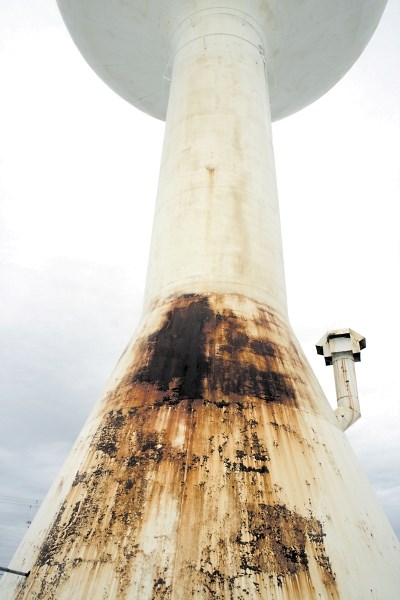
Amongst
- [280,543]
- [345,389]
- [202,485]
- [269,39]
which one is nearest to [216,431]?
[202,485]

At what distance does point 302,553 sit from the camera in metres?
2.95

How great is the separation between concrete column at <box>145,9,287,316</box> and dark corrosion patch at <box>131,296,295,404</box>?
469 mm

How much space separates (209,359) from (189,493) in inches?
53.8

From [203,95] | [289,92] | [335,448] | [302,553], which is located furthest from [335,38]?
[302,553]

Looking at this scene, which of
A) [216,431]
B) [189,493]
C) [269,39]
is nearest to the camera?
[189,493]

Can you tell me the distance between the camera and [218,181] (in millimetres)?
5773

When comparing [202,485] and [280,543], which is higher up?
[202,485]

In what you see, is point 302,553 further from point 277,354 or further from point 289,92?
point 289,92

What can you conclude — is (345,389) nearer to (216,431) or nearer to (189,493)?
(216,431)

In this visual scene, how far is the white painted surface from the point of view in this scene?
867 cm

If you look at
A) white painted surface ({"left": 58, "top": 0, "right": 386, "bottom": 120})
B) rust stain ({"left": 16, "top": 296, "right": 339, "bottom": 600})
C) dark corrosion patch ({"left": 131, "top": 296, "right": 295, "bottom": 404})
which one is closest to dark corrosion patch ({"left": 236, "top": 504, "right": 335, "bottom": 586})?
rust stain ({"left": 16, "top": 296, "right": 339, "bottom": 600})

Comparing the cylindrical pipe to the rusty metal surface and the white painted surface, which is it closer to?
the rusty metal surface

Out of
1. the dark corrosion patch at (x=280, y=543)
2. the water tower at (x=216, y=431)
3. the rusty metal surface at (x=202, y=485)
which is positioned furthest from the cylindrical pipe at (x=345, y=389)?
the dark corrosion patch at (x=280, y=543)

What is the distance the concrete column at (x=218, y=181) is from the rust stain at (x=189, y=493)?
107 centimetres
